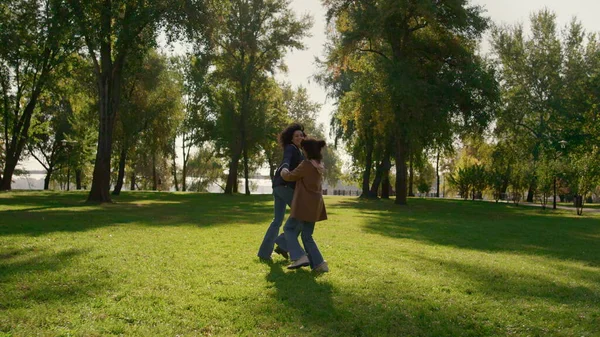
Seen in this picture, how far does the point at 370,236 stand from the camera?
1321cm

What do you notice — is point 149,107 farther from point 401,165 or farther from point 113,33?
point 401,165

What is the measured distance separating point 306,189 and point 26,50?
29.7 metres

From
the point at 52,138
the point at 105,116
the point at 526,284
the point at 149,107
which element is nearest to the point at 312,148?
the point at 526,284

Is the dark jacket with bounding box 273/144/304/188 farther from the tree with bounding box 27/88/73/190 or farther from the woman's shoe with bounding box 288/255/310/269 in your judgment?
the tree with bounding box 27/88/73/190

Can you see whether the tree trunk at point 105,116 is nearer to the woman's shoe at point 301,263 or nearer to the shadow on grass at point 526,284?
the woman's shoe at point 301,263

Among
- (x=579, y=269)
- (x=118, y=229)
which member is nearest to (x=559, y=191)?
(x=579, y=269)

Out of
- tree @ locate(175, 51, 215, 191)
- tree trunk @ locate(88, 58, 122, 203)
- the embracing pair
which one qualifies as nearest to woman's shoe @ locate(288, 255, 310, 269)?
the embracing pair

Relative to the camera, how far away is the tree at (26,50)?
72.8ft

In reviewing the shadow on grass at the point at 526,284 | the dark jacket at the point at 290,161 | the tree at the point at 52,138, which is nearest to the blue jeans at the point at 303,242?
the dark jacket at the point at 290,161

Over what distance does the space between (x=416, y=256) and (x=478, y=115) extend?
20719 millimetres

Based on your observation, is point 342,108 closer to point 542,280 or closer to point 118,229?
point 118,229

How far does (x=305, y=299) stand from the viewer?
19.0ft

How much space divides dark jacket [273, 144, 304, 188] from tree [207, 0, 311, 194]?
33643 mm

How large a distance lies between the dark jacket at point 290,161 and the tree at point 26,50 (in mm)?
17781
